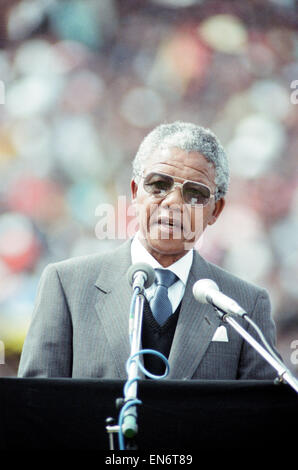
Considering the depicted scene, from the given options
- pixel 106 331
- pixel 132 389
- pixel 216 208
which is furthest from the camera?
pixel 216 208

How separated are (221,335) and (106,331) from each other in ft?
1.47

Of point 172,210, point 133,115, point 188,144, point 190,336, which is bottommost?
point 190,336

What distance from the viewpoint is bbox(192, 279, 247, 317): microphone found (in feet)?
5.24

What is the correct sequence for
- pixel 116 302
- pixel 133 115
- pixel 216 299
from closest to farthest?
pixel 216 299 < pixel 116 302 < pixel 133 115

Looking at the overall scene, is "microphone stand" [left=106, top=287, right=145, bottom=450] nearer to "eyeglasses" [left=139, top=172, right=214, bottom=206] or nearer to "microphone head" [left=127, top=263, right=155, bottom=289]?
"microphone head" [left=127, top=263, right=155, bottom=289]

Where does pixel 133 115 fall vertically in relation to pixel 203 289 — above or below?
above

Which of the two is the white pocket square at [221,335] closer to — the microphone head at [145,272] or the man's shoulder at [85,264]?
the man's shoulder at [85,264]

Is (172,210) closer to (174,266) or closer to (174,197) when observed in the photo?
(174,197)

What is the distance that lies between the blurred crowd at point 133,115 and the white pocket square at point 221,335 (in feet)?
4.87

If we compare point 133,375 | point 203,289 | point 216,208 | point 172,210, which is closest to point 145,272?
point 203,289

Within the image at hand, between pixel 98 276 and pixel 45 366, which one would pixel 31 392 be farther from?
pixel 98 276

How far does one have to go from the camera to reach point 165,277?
2.48 meters

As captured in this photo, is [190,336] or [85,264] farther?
[85,264]

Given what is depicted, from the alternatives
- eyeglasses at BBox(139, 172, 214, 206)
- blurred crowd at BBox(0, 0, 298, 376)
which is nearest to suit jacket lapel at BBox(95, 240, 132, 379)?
eyeglasses at BBox(139, 172, 214, 206)
